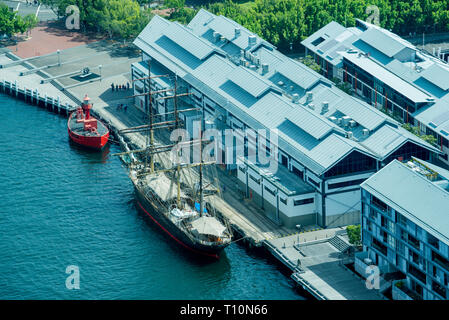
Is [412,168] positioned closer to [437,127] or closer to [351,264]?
[351,264]

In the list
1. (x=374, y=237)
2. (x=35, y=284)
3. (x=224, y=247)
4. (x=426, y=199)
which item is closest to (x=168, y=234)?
(x=224, y=247)

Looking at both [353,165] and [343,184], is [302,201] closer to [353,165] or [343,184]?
[343,184]

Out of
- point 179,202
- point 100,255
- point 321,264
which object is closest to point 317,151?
point 321,264

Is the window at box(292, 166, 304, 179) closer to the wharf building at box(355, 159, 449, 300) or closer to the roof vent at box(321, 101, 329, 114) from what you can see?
the roof vent at box(321, 101, 329, 114)

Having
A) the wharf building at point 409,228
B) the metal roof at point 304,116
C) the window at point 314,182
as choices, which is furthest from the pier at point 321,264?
the metal roof at point 304,116

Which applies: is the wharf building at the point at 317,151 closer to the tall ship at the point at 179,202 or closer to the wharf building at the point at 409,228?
the tall ship at the point at 179,202

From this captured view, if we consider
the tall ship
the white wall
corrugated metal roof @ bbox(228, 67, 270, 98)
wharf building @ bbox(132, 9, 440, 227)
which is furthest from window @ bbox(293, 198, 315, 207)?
corrugated metal roof @ bbox(228, 67, 270, 98)
